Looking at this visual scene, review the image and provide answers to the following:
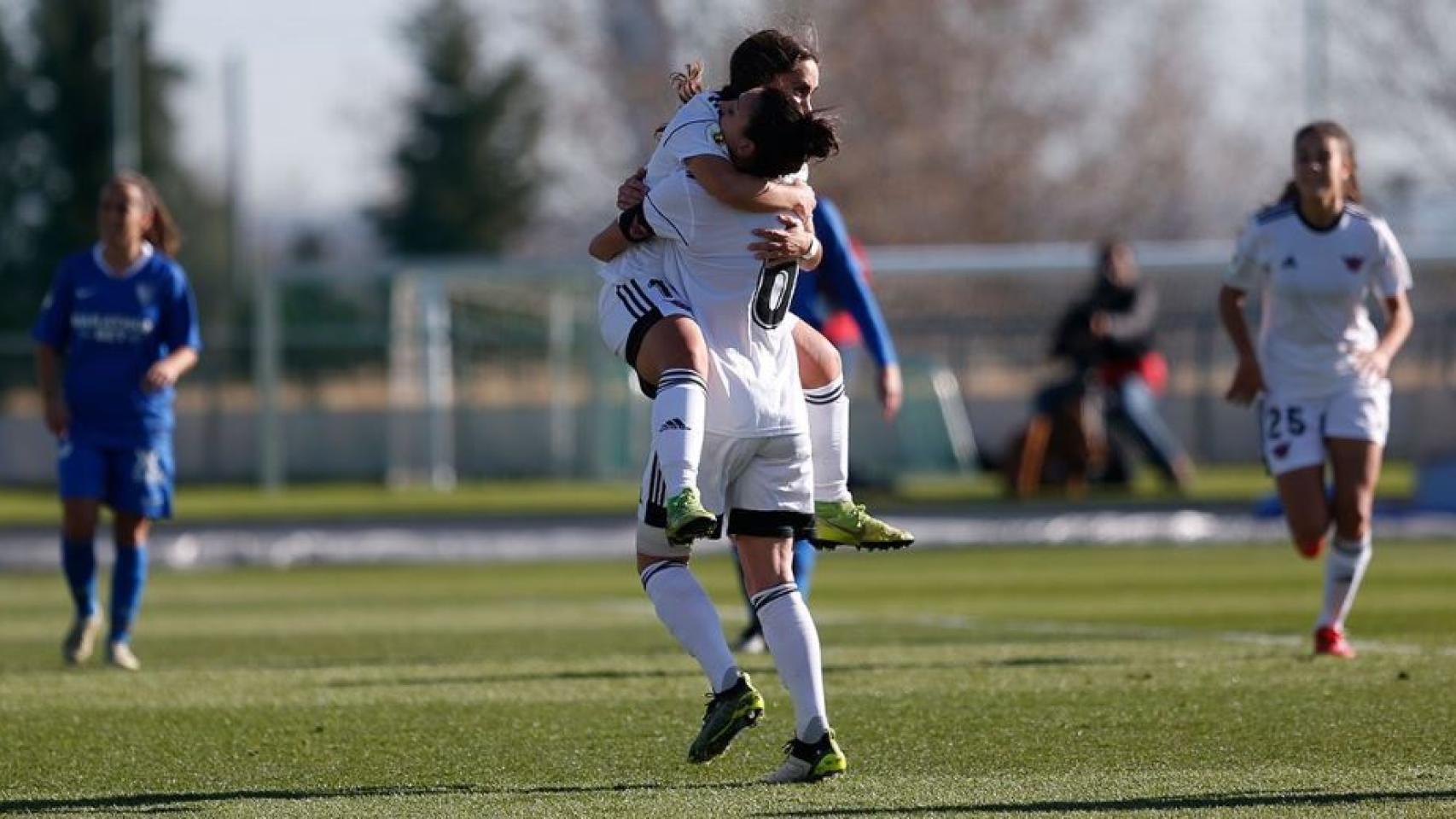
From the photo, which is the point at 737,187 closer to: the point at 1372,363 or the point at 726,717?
the point at 726,717

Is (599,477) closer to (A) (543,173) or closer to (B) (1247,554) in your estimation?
(B) (1247,554)

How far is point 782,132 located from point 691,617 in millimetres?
1320

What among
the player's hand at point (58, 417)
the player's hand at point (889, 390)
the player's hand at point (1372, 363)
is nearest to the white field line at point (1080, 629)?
the player's hand at point (1372, 363)

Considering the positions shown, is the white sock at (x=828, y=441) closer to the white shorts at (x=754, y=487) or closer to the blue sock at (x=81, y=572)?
the white shorts at (x=754, y=487)

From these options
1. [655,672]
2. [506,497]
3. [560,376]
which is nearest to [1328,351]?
[655,672]

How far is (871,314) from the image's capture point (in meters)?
10.3

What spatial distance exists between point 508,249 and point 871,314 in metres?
50.9

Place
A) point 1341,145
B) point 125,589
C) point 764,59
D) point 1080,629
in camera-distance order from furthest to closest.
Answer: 1. point 1080,629
2. point 125,589
3. point 1341,145
4. point 764,59

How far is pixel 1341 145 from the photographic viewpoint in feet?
32.8

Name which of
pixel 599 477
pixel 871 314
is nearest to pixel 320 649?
pixel 871 314

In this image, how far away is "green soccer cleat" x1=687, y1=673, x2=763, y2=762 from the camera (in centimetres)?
676

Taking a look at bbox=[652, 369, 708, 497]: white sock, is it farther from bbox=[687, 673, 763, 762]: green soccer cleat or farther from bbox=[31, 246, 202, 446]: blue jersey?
bbox=[31, 246, 202, 446]: blue jersey

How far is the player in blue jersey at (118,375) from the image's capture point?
11000 millimetres

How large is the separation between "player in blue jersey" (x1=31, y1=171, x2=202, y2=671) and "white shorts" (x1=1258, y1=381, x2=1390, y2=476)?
4.53 meters
